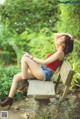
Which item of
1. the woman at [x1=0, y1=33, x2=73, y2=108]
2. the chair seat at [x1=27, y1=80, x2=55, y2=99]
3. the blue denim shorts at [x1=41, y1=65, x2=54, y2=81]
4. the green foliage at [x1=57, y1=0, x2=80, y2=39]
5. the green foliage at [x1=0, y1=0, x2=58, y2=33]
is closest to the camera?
the chair seat at [x1=27, y1=80, x2=55, y2=99]

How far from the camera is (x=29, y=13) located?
13398mm

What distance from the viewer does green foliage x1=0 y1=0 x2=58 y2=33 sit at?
516 inches

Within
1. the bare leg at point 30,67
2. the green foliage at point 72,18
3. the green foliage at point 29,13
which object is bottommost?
the green foliage at point 29,13

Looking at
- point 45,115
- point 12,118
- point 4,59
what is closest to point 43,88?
point 45,115

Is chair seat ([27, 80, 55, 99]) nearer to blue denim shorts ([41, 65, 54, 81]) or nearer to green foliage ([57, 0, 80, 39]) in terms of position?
blue denim shorts ([41, 65, 54, 81])

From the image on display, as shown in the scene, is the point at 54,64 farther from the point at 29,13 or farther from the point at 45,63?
the point at 29,13

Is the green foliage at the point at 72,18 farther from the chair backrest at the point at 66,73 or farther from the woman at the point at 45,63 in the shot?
the chair backrest at the point at 66,73

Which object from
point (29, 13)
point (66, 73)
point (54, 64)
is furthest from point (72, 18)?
point (29, 13)

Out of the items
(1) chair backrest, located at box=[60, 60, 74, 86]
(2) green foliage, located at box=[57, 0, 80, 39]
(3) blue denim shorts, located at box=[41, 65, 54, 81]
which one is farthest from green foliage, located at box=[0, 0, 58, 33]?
(1) chair backrest, located at box=[60, 60, 74, 86]

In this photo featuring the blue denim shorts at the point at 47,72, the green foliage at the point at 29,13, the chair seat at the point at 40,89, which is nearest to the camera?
the chair seat at the point at 40,89

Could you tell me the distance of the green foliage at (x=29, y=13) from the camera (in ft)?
43.0

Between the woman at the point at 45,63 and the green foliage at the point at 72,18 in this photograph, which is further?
the green foliage at the point at 72,18

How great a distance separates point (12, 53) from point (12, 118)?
496 centimetres

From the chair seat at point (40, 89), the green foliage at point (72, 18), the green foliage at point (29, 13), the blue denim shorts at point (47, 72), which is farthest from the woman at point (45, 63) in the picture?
the green foliage at point (29, 13)
